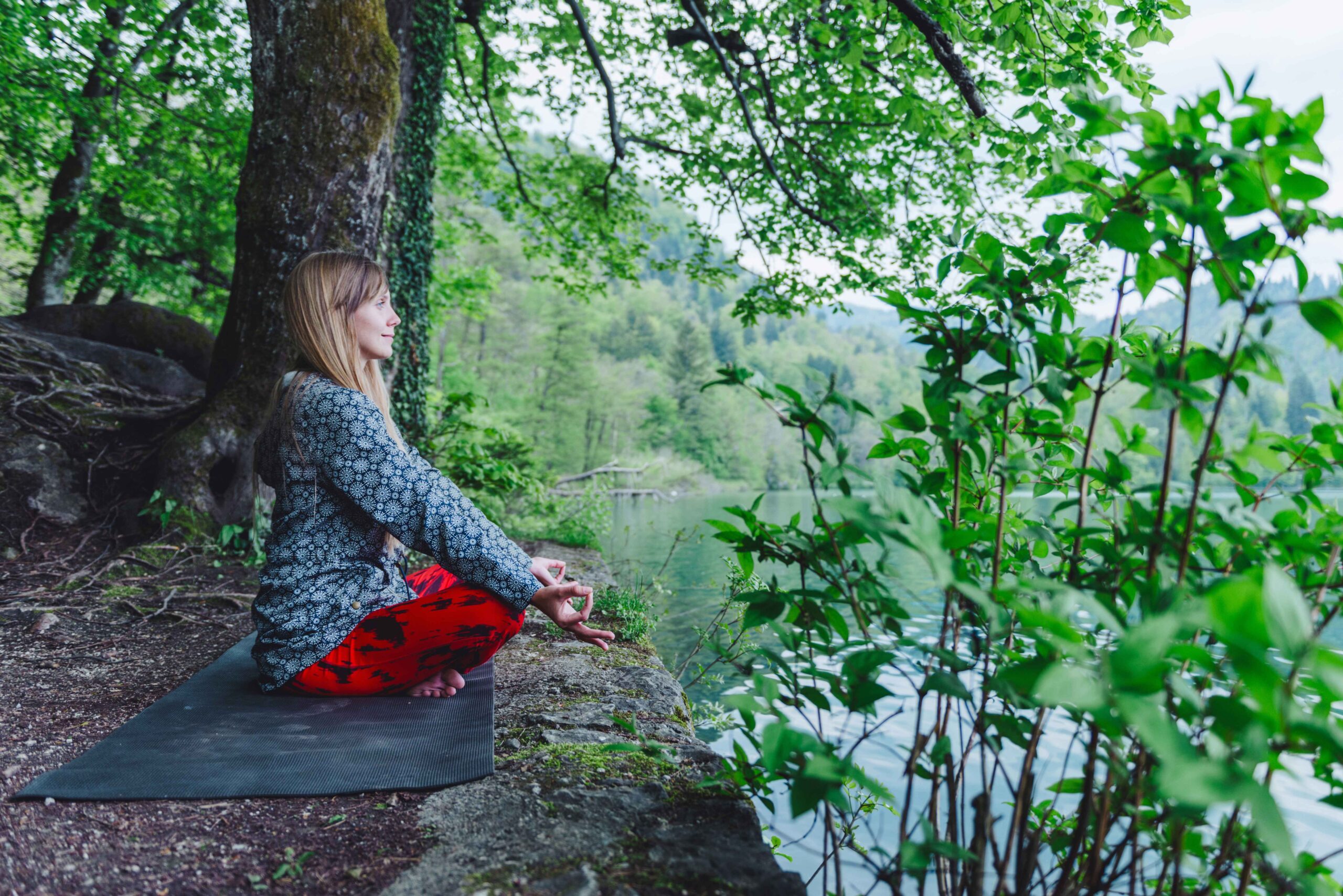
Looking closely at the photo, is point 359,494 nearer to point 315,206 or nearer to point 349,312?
point 349,312

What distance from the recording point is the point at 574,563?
5508mm

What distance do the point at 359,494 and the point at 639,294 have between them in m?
80.5

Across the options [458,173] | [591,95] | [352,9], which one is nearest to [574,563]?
[352,9]

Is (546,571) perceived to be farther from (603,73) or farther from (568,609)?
(603,73)

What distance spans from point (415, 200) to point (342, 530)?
181 inches

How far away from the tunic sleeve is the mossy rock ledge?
1.40 ft

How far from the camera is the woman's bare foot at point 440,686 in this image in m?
2.38

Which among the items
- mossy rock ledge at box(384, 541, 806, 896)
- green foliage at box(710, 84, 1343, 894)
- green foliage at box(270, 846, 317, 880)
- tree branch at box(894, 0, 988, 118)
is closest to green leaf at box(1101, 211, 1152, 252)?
green foliage at box(710, 84, 1343, 894)

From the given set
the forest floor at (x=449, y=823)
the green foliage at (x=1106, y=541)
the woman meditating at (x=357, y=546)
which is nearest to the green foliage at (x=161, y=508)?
the forest floor at (x=449, y=823)

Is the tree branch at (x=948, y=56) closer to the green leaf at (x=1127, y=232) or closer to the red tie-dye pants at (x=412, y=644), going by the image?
the green leaf at (x=1127, y=232)

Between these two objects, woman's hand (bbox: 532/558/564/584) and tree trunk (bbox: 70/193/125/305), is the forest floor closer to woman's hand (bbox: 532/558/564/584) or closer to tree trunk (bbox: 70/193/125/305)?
woman's hand (bbox: 532/558/564/584)

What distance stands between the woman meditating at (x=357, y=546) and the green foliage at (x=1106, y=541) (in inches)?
41.8

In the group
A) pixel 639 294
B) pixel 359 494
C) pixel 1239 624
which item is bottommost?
pixel 359 494

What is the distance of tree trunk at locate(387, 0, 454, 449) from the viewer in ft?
19.3
